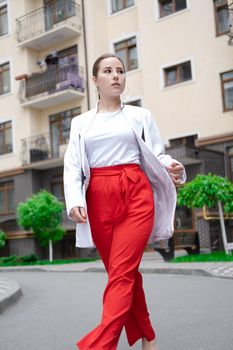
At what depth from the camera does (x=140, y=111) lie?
3.82m

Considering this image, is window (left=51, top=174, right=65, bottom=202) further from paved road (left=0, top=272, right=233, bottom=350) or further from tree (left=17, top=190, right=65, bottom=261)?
paved road (left=0, top=272, right=233, bottom=350)

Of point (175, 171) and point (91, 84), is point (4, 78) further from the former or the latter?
point (175, 171)

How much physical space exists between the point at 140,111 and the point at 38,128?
82.8 ft

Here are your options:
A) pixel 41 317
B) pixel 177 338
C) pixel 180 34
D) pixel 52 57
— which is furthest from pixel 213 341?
pixel 52 57

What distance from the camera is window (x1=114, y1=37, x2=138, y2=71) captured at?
25.5 meters

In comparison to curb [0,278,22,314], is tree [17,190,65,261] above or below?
above

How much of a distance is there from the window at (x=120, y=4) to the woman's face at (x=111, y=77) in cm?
2343

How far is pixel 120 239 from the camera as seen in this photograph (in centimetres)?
346

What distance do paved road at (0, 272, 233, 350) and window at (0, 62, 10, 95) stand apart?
21.1 metres

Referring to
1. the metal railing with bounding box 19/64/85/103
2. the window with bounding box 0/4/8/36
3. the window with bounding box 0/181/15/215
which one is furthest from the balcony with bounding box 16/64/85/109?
the window with bounding box 0/181/15/215

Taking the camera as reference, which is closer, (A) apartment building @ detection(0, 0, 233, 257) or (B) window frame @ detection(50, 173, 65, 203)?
(A) apartment building @ detection(0, 0, 233, 257)

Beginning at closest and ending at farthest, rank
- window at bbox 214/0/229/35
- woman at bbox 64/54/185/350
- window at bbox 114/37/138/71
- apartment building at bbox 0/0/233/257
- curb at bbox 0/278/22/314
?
woman at bbox 64/54/185/350 → curb at bbox 0/278/22/314 → apartment building at bbox 0/0/233/257 → window at bbox 214/0/229/35 → window at bbox 114/37/138/71

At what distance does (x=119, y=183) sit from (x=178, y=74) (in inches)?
809

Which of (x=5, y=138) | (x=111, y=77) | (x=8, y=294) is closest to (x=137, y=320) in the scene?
(x=111, y=77)
